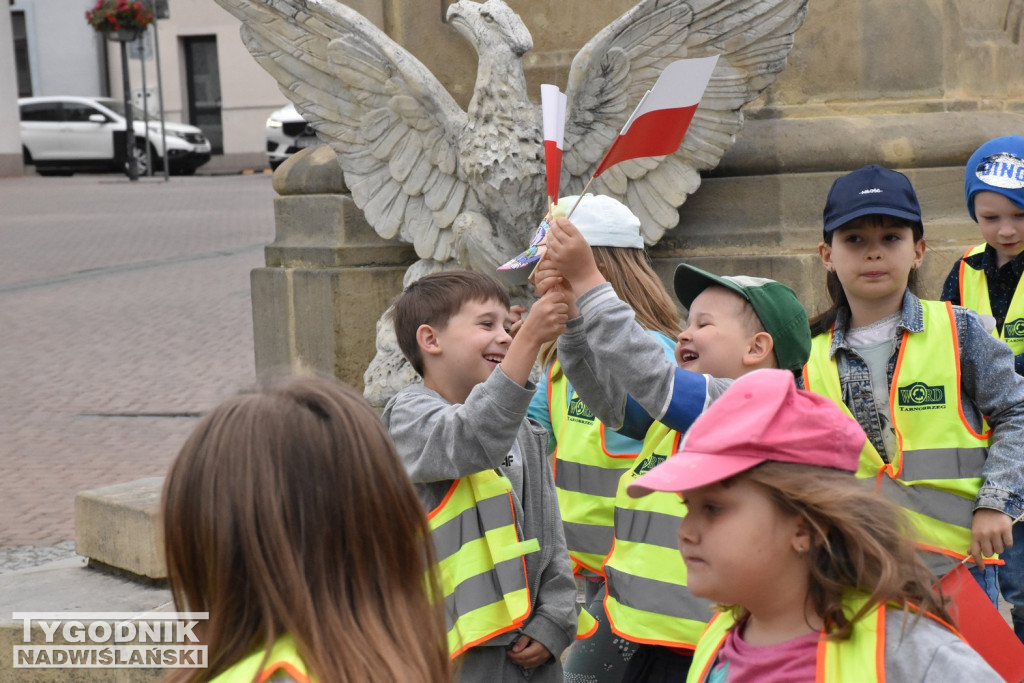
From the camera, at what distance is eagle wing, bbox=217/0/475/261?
4.80 metres

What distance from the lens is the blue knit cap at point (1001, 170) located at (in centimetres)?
336

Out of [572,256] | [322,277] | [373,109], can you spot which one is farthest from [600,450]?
[322,277]

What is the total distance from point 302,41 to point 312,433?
3697 mm

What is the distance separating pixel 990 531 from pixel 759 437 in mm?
1180

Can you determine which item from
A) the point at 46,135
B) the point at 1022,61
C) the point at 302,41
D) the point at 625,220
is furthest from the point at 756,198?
the point at 46,135

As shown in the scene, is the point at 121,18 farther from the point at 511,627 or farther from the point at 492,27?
the point at 511,627

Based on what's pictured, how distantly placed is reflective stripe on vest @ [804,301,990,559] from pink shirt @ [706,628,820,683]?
995 mm

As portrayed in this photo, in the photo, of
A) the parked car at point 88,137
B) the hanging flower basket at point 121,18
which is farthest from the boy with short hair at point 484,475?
the parked car at point 88,137

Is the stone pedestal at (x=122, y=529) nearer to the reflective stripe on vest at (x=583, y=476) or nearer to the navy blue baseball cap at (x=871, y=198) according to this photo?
the reflective stripe on vest at (x=583, y=476)

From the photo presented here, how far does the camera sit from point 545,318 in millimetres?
2447

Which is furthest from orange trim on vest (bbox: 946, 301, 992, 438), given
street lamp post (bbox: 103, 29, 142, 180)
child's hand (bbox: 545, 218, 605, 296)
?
street lamp post (bbox: 103, 29, 142, 180)

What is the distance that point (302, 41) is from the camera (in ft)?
16.3

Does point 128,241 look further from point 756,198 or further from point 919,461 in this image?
point 919,461

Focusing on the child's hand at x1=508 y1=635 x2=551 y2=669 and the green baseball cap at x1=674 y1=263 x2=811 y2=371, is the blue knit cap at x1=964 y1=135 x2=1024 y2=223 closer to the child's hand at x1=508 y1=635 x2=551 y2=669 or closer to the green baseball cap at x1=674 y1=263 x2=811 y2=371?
the green baseball cap at x1=674 y1=263 x2=811 y2=371
